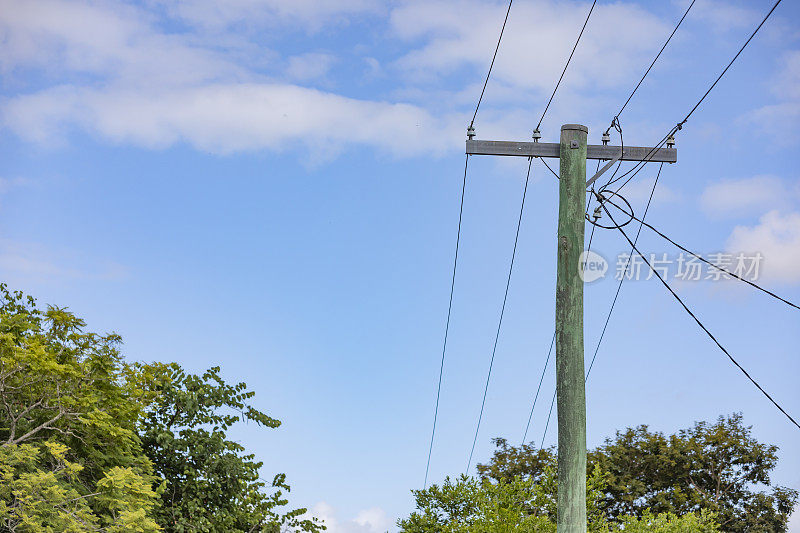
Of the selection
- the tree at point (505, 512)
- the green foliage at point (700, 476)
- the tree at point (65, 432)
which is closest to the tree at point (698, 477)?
the green foliage at point (700, 476)

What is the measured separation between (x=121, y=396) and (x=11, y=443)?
9.65ft

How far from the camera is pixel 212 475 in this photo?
18.7m

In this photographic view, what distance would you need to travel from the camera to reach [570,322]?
986cm

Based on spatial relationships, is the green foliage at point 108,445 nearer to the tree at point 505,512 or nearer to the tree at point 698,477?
the tree at point 505,512

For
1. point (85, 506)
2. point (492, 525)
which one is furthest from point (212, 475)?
point (492, 525)

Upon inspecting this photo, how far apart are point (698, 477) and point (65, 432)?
26958mm

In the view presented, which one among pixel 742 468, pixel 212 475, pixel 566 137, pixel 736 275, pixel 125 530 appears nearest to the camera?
pixel 566 137

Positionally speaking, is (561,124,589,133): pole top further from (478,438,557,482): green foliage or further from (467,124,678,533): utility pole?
(478,438,557,482): green foliage

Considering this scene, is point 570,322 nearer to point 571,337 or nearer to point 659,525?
point 571,337

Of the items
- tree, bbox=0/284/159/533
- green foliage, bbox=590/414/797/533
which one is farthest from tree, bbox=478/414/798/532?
tree, bbox=0/284/159/533

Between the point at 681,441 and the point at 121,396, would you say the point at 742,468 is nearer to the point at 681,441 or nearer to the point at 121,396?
the point at 681,441

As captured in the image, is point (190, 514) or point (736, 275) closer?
point (736, 275)

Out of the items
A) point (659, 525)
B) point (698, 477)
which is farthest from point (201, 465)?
point (698, 477)

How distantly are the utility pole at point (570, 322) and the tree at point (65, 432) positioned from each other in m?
8.56
